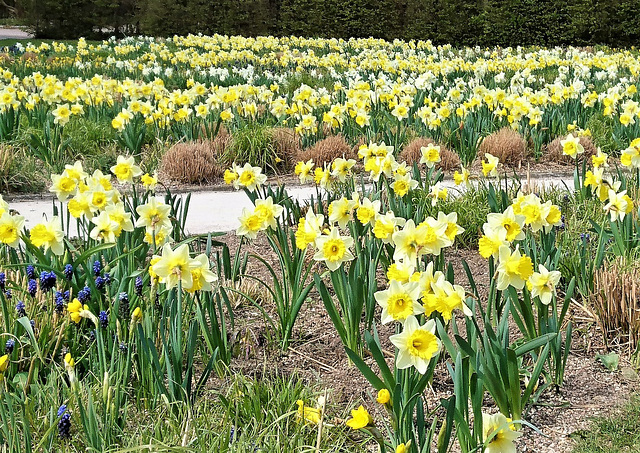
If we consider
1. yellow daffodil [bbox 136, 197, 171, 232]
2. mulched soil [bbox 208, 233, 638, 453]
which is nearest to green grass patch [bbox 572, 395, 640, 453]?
mulched soil [bbox 208, 233, 638, 453]

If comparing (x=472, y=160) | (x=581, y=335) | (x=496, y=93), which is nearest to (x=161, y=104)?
(x=472, y=160)

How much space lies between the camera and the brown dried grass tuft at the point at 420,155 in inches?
232

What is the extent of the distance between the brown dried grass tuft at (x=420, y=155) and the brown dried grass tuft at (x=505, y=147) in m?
0.31

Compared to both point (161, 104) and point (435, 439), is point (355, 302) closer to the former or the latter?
point (435, 439)

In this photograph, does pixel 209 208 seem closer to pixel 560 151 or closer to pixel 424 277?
pixel 424 277

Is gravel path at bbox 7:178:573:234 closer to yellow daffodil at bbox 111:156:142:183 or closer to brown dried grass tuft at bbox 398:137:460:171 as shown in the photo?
brown dried grass tuft at bbox 398:137:460:171

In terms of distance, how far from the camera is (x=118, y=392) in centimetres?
216

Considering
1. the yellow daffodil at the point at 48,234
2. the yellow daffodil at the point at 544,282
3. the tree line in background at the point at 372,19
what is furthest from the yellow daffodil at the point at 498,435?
the tree line in background at the point at 372,19

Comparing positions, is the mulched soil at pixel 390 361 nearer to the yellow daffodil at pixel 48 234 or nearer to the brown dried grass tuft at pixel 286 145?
the yellow daffodil at pixel 48 234

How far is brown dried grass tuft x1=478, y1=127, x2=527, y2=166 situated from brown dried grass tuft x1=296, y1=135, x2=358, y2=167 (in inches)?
46.1

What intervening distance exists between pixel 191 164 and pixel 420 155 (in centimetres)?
183

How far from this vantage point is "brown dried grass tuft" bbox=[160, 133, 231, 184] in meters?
5.71

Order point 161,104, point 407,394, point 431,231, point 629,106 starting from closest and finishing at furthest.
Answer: point 407,394 < point 431,231 < point 629,106 < point 161,104

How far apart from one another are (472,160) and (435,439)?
4.06m
